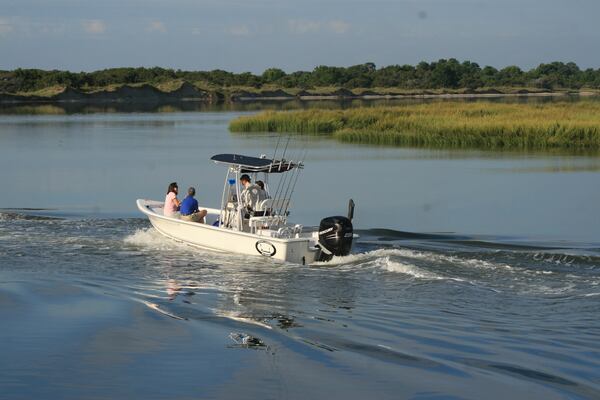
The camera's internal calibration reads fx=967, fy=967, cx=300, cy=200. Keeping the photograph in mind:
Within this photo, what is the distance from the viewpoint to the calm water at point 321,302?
34.0 ft

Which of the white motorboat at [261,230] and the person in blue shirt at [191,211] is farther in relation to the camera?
the person in blue shirt at [191,211]

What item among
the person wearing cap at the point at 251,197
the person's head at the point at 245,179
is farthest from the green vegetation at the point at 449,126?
the person wearing cap at the point at 251,197

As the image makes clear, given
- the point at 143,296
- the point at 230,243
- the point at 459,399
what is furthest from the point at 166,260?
the point at 459,399

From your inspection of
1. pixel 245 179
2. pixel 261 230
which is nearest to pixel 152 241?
pixel 245 179

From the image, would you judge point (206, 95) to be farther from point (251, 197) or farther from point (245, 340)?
point (245, 340)

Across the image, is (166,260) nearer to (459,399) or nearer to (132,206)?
(132,206)

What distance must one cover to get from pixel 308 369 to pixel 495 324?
290cm

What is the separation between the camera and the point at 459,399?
970cm

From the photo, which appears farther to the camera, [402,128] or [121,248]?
[402,128]

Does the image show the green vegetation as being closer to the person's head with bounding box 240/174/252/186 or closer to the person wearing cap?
the person's head with bounding box 240/174/252/186

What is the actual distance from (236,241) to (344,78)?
159432mm

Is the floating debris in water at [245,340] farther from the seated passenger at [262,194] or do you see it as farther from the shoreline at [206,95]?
the shoreline at [206,95]

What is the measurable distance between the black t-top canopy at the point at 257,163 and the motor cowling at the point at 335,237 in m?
2.14

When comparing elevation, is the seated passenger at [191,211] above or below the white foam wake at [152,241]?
above
